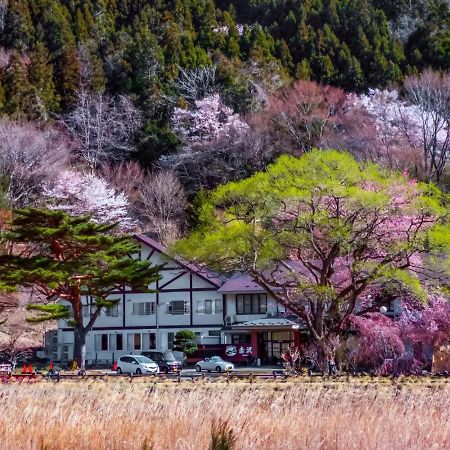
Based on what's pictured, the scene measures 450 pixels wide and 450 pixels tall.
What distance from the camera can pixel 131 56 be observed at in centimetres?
5147

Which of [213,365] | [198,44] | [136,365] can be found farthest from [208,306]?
[198,44]

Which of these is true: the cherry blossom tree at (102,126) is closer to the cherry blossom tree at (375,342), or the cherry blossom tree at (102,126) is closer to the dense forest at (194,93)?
the dense forest at (194,93)

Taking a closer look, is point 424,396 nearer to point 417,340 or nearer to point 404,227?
point 404,227

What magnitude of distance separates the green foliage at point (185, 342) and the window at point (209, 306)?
1.57 metres

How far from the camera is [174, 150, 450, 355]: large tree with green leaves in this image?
20953 millimetres

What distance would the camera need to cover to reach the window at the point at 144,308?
3791 centimetres

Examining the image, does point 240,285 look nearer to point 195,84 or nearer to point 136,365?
point 136,365

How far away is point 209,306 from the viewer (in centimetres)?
3678

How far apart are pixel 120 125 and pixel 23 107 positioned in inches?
237

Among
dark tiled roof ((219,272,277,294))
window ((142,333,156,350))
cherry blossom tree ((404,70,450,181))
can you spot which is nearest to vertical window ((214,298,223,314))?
dark tiled roof ((219,272,277,294))

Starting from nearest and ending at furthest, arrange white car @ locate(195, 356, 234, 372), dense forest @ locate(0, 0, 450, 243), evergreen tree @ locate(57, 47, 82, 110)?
1. white car @ locate(195, 356, 234, 372)
2. dense forest @ locate(0, 0, 450, 243)
3. evergreen tree @ locate(57, 47, 82, 110)

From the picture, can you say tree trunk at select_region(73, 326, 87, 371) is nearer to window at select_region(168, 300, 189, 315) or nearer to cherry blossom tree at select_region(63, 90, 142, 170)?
window at select_region(168, 300, 189, 315)

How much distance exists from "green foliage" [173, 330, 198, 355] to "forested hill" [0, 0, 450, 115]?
18.1m

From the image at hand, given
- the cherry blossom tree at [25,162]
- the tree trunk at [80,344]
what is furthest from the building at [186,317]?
the cherry blossom tree at [25,162]
